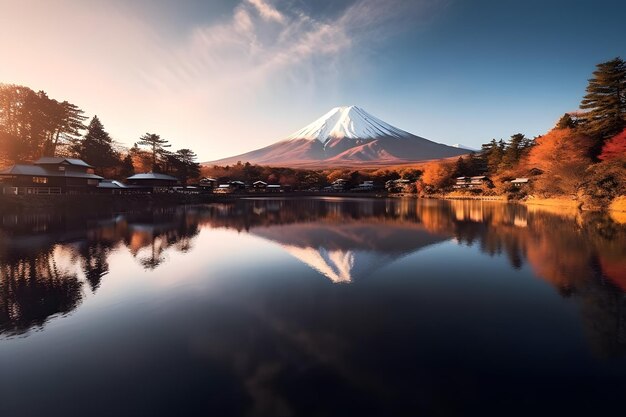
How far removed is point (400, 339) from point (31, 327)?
7887 millimetres

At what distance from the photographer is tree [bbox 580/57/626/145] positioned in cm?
3644

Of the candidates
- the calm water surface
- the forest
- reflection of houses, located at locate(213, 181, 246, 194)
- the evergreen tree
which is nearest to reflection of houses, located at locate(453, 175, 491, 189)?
the forest

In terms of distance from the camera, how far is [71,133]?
44.4m

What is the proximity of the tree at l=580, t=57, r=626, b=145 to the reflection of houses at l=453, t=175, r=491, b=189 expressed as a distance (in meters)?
23.4

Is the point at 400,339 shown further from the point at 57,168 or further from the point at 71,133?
the point at 71,133

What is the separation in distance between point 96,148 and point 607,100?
72.8 meters

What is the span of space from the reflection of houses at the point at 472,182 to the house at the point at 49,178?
69.0m

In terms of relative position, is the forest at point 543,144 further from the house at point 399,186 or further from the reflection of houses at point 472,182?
the house at point 399,186

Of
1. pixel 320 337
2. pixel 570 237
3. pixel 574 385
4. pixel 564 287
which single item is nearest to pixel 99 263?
pixel 320 337

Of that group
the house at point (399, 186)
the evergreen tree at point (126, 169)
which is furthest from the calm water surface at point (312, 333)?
the house at point (399, 186)

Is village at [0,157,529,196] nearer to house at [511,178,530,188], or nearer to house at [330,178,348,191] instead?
house at [511,178,530,188]

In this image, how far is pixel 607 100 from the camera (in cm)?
3762

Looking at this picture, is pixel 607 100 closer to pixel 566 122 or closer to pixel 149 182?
pixel 566 122

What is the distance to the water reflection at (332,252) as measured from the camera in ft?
24.1
